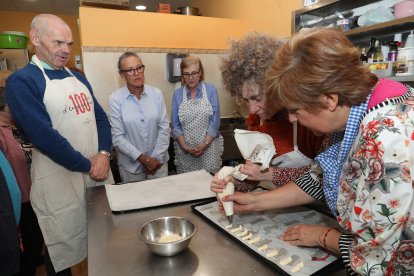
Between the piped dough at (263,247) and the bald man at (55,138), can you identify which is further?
the bald man at (55,138)

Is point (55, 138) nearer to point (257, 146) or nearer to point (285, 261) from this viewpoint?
point (257, 146)

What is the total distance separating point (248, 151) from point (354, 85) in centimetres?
53

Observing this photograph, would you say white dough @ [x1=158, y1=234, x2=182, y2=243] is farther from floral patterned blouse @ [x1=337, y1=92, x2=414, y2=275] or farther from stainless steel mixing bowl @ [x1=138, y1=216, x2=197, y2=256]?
floral patterned blouse @ [x1=337, y1=92, x2=414, y2=275]

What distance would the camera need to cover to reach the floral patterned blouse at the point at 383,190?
529 mm

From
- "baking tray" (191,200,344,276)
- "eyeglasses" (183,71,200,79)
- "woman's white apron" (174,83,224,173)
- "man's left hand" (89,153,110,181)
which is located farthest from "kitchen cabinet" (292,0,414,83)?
"man's left hand" (89,153,110,181)

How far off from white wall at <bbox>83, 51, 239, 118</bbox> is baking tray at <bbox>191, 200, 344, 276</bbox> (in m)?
1.58

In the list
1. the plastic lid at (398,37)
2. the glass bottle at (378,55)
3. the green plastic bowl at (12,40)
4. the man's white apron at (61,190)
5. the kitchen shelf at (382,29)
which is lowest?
the man's white apron at (61,190)

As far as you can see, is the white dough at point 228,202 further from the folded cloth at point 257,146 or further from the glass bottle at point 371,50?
the glass bottle at point 371,50

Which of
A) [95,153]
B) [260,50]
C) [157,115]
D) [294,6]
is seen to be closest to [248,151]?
[260,50]

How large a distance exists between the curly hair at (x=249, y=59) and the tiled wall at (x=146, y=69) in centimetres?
146

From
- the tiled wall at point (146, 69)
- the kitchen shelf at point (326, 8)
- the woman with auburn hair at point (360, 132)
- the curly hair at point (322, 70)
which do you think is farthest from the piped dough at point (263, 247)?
the tiled wall at point (146, 69)

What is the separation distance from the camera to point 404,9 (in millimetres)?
1497

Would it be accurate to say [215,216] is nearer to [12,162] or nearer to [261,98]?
[261,98]

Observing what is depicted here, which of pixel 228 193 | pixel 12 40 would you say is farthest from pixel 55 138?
pixel 12 40
